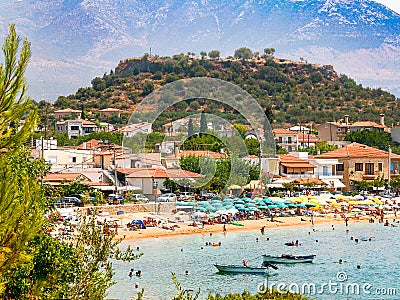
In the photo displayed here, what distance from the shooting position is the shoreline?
103ft

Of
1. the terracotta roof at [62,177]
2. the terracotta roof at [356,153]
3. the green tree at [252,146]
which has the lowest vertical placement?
the terracotta roof at [62,177]

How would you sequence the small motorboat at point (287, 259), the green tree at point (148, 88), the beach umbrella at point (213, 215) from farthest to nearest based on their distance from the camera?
the green tree at point (148, 88) < the beach umbrella at point (213, 215) < the small motorboat at point (287, 259)

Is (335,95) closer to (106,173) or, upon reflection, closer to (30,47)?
(106,173)

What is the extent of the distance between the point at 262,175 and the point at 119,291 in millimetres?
25994

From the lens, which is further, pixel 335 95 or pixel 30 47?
pixel 335 95

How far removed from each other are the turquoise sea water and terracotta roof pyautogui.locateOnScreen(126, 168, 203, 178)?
9005 mm

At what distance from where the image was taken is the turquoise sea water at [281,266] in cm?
2225

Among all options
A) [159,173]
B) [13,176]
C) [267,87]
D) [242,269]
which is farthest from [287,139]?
[13,176]

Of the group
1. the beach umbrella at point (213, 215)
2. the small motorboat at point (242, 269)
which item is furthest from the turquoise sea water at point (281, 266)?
the beach umbrella at point (213, 215)

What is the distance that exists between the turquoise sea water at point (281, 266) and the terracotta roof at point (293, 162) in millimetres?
12504

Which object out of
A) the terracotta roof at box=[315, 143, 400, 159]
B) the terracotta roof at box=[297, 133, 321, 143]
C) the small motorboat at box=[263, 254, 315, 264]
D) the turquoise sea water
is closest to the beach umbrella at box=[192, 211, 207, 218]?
the turquoise sea water

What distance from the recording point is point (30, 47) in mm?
6082

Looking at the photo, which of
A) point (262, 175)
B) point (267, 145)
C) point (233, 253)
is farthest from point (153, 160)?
point (233, 253)

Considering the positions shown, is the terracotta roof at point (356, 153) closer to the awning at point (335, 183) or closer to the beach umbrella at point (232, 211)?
the awning at point (335, 183)
